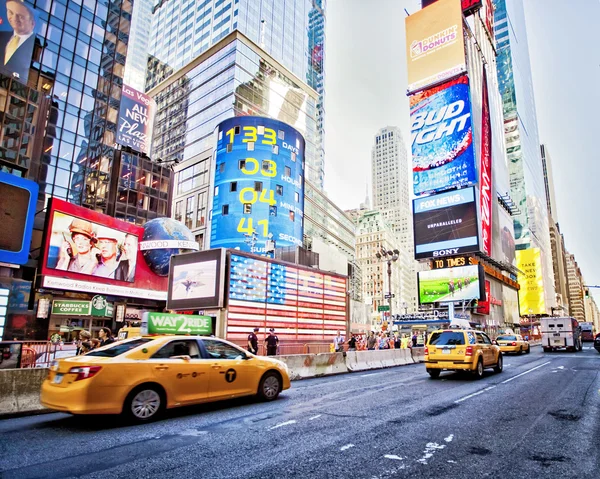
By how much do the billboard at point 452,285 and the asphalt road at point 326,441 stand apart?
65.7 meters

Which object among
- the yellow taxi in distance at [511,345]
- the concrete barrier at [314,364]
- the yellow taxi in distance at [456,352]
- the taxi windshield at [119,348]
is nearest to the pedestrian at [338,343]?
the concrete barrier at [314,364]

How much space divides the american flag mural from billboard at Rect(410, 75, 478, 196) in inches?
2152

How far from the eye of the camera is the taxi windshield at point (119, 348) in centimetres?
762

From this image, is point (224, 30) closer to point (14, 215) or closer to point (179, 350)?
point (14, 215)

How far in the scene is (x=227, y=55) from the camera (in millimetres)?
82375

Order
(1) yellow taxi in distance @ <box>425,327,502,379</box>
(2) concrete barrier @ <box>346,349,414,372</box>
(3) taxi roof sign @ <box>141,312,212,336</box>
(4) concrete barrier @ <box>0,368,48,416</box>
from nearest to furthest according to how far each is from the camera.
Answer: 1. (4) concrete barrier @ <box>0,368,48,416</box>
2. (1) yellow taxi in distance @ <box>425,327,502,379</box>
3. (3) taxi roof sign @ <box>141,312,212,336</box>
4. (2) concrete barrier @ <box>346,349,414,372</box>

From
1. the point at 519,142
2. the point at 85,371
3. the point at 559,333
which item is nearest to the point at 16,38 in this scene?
the point at 85,371

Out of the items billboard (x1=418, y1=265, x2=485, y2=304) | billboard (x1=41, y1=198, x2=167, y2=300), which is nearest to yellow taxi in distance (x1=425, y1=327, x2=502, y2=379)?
billboard (x1=41, y1=198, x2=167, y2=300)

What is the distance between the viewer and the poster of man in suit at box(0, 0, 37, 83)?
35438mm

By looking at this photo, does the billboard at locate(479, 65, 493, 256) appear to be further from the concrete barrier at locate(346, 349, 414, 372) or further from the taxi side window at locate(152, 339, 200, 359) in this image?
the taxi side window at locate(152, 339, 200, 359)

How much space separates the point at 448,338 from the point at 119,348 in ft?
36.7

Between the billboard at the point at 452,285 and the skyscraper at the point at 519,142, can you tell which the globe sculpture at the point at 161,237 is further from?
the skyscraper at the point at 519,142

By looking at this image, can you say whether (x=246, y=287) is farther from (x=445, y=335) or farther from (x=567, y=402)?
(x=567, y=402)

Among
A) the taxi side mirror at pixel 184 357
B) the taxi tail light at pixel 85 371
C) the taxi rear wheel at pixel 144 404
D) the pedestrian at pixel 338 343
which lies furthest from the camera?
the pedestrian at pixel 338 343
